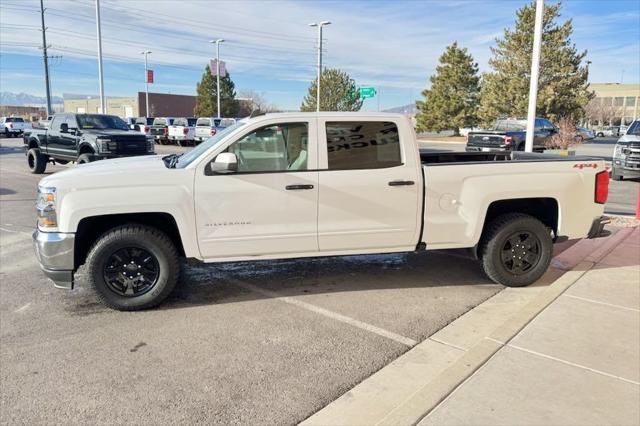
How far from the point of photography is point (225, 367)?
3.81 meters

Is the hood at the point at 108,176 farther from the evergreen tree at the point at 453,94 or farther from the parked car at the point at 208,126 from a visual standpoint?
the evergreen tree at the point at 453,94

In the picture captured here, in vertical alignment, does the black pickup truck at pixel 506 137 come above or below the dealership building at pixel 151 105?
below

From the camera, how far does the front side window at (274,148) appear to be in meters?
4.99

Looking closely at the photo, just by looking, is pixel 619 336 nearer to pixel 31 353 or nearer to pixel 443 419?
pixel 443 419

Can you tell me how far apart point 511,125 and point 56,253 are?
21.3m

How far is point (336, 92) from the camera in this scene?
5391 centimetres

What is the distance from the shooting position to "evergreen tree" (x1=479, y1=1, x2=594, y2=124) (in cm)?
4225

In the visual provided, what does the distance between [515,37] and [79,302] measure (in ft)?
150

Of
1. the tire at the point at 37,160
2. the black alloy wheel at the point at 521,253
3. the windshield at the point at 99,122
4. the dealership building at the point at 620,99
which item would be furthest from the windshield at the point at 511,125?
the dealership building at the point at 620,99

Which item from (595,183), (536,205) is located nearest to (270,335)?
(536,205)

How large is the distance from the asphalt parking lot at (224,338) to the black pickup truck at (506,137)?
14.5m

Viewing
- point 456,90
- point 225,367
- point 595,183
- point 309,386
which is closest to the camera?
point 309,386

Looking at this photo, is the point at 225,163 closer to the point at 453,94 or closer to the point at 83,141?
the point at 83,141

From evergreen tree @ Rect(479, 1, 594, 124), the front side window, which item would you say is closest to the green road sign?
evergreen tree @ Rect(479, 1, 594, 124)
